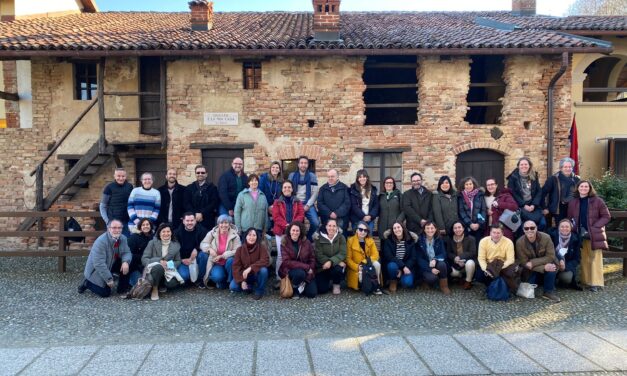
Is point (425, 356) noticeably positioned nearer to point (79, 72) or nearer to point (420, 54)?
point (420, 54)

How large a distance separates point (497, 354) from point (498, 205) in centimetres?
319

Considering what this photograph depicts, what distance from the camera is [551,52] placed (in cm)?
890

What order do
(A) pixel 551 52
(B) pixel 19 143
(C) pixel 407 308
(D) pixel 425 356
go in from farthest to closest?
(B) pixel 19 143, (A) pixel 551 52, (C) pixel 407 308, (D) pixel 425 356

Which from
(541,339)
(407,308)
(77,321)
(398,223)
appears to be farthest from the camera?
(398,223)

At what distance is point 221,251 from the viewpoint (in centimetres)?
632

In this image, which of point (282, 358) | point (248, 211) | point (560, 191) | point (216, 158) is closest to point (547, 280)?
point (560, 191)

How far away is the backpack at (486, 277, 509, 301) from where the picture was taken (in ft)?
19.1

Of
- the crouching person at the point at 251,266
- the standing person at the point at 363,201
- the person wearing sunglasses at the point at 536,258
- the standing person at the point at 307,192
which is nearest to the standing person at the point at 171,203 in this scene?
the crouching person at the point at 251,266

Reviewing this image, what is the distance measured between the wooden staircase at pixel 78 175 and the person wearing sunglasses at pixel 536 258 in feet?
30.1

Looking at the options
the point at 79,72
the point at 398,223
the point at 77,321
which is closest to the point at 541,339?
the point at 398,223

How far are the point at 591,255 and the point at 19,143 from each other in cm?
1317

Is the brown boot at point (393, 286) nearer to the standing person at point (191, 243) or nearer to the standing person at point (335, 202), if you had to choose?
the standing person at point (335, 202)

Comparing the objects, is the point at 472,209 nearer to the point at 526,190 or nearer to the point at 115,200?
the point at 526,190

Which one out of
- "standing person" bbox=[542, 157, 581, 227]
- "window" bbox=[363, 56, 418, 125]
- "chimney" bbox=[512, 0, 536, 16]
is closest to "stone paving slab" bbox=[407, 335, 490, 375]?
"standing person" bbox=[542, 157, 581, 227]
